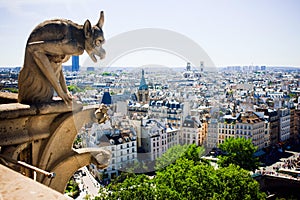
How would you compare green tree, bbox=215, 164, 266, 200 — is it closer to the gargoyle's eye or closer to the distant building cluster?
the distant building cluster

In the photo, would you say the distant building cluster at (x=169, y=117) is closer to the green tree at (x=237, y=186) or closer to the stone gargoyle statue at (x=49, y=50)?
the stone gargoyle statue at (x=49, y=50)

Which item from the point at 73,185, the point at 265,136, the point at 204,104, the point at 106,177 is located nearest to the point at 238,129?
the point at 265,136

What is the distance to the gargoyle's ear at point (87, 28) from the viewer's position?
4310 mm

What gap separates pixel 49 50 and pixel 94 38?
511 millimetres

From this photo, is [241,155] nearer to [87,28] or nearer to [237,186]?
[237,186]

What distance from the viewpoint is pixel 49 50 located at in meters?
4.32

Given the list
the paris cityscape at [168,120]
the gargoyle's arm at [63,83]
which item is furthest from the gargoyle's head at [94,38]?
the paris cityscape at [168,120]

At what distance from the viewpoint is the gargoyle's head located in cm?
434

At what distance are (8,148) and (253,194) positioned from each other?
18.2 metres

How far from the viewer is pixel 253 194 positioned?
20250mm

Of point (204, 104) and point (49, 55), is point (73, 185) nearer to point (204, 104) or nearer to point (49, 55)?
point (204, 104)

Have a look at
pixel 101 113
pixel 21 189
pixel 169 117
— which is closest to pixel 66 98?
pixel 101 113

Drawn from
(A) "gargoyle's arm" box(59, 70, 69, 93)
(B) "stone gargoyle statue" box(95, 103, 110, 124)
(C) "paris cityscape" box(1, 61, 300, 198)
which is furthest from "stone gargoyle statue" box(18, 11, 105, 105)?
(C) "paris cityscape" box(1, 61, 300, 198)

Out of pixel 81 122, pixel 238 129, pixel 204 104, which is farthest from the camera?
pixel 238 129
